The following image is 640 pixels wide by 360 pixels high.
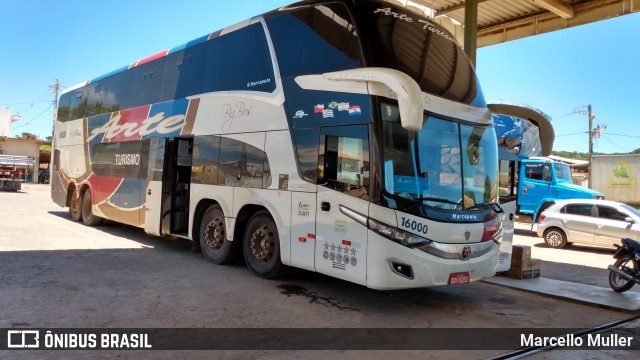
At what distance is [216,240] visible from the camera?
28.6 ft

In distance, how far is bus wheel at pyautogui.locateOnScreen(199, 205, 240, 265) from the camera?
27.6 ft

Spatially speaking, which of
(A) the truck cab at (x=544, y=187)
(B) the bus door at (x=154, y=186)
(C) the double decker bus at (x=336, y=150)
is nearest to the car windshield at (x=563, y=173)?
(A) the truck cab at (x=544, y=187)

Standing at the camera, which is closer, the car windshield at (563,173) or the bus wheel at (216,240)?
the bus wheel at (216,240)

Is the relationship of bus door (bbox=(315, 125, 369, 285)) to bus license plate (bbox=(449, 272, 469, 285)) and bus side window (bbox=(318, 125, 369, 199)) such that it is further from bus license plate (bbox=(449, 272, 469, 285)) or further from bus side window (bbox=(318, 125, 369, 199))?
bus license plate (bbox=(449, 272, 469, 285))

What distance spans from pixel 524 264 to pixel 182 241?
7.89 metres

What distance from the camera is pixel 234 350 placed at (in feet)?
15.2

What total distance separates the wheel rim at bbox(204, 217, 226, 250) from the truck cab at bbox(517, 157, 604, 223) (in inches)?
522

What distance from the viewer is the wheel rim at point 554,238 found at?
1453 centimetres

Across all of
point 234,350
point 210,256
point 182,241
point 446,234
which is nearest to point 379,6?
point 446,234

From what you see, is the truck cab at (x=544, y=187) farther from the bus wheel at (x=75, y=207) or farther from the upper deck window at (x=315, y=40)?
the bus wheel at (x=75, y=207)

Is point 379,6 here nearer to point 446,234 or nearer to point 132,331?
point 446,234

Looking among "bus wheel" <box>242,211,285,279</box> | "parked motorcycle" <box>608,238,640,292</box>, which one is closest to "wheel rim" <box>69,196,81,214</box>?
"bus wheel" <box>242,211,285,279</box>

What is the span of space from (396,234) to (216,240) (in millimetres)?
4234

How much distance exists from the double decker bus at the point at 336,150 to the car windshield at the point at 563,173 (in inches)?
512
